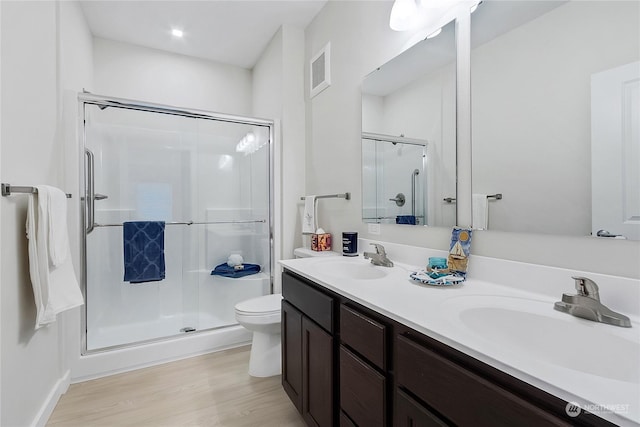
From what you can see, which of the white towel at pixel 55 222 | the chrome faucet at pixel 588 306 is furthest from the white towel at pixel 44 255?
the chrome faucet at pixel 588 306

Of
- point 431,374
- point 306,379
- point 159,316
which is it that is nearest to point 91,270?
point 159,316

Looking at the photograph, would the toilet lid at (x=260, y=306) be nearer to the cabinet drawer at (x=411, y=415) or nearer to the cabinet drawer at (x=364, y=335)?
the cabinet drawer at (x=364, y=335)

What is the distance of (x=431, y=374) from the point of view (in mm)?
782

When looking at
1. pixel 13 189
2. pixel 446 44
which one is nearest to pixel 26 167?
pixel 13 189

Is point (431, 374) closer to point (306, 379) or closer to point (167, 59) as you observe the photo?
point (306, 379)

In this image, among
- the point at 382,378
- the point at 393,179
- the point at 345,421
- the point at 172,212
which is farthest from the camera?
the point at 172,212

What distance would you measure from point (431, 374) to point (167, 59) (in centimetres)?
372

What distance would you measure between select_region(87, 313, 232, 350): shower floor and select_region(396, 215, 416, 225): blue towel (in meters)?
1.73

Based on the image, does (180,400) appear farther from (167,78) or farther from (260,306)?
(167,78)

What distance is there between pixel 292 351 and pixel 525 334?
1.08 meters

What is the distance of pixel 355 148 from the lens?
6.96ft

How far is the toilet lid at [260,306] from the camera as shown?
6.66ft

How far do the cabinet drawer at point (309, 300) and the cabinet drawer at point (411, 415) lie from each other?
400mm

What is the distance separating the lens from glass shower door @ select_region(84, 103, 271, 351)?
90.8 inches
